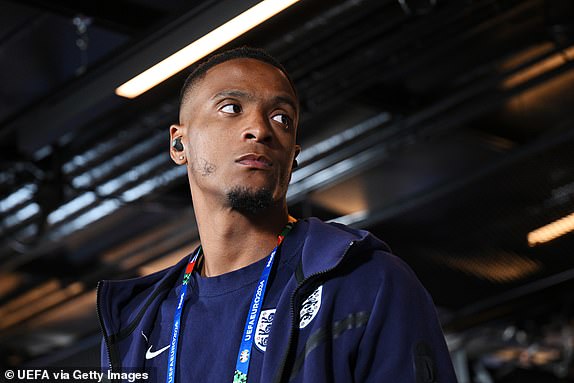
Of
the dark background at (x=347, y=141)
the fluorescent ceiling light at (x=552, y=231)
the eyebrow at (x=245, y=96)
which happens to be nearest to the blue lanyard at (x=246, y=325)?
the eyebrow at (x=245, y=96)

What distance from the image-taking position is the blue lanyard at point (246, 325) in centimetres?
149

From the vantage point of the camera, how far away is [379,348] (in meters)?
1.38

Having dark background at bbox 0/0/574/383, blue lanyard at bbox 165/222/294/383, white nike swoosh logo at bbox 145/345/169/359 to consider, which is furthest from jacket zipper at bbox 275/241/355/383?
dark background at bbox 0/0/574/383

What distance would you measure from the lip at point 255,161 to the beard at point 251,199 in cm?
4

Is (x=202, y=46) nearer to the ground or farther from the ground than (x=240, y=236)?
farther from the ground

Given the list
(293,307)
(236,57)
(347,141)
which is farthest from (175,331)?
(347,141)

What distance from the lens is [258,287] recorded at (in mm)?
1583

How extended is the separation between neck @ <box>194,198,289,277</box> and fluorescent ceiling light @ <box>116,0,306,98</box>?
0.97 m

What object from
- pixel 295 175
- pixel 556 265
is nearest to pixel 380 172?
pixel 295 175

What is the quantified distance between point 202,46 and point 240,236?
3.96ft

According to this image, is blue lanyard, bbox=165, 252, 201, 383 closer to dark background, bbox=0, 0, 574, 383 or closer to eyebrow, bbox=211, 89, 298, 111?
eyebrow, bbox=211, 89, 298, 111

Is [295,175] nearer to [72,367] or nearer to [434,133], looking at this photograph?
[434,133]

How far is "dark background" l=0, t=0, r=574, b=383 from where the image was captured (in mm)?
3598

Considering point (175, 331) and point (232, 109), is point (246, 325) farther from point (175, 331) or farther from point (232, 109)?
point (232, 109)
